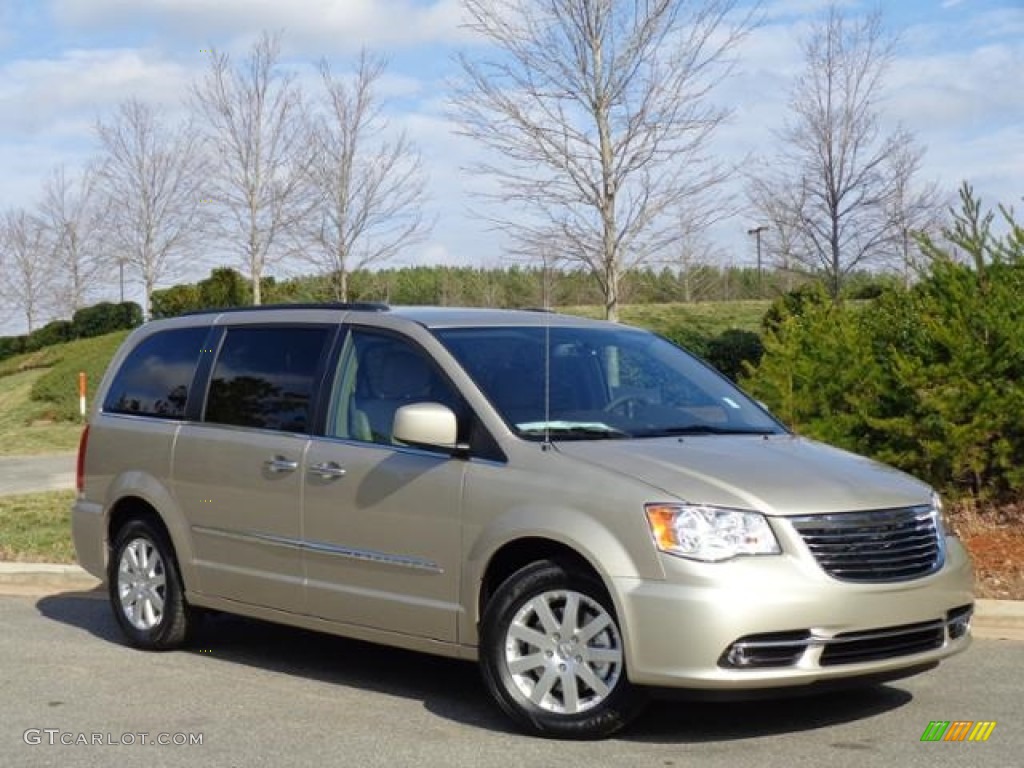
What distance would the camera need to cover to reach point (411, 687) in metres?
7.24

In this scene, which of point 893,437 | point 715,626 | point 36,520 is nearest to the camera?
point 715,626

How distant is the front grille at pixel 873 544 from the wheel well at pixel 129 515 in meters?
4.02

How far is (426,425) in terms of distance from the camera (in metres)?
6.35

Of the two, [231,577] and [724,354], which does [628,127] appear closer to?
[724,354]

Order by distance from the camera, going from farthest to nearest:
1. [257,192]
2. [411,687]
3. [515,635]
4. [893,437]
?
[257,192] → [893,437] → [411,687] → [515,635]

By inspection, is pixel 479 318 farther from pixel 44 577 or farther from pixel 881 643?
pixel 44 577

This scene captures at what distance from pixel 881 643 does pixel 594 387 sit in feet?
6.13

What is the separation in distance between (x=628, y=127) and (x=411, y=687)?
1413cm

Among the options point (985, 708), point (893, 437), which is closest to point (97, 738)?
point (985, 708)

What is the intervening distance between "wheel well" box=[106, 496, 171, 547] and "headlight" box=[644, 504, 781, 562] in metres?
3.57

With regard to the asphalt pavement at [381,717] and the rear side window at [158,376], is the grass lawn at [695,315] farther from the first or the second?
the asphalt pavement at [381,717]

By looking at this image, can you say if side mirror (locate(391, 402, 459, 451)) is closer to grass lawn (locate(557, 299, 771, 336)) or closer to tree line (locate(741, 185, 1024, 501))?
tree line (locate(741, 185, 1024, 501))

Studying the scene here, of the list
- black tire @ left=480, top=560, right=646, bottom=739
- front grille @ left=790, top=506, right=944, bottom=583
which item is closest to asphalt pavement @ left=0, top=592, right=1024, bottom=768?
A: black tire @ left=480, top=560, right=646, bottom=739

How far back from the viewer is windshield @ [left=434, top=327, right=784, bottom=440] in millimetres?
6562
